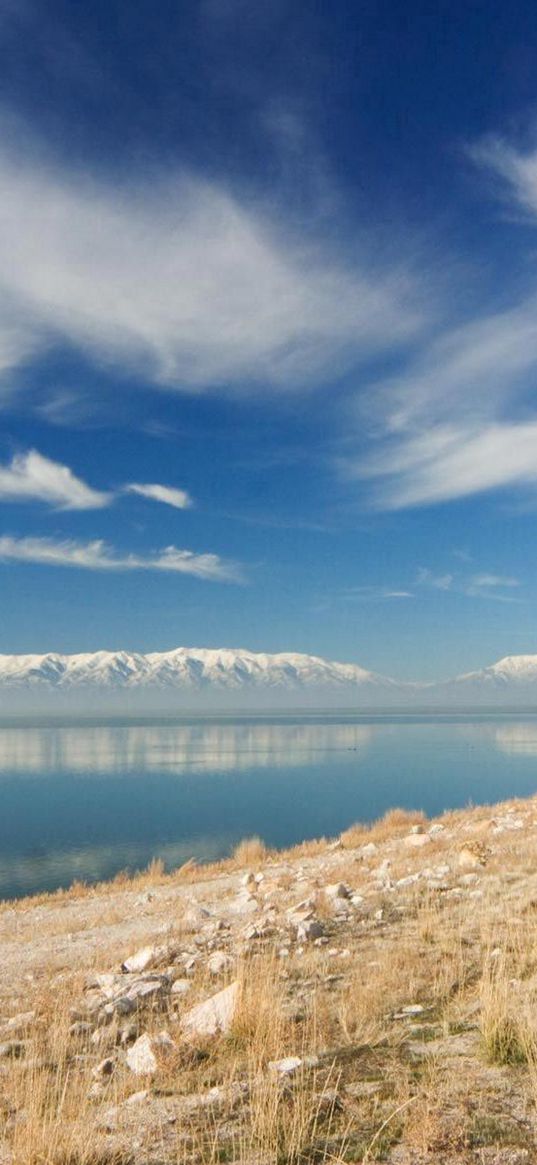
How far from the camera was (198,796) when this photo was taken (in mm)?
61625

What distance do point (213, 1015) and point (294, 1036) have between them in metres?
0.88

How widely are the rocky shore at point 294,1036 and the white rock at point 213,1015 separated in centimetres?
3

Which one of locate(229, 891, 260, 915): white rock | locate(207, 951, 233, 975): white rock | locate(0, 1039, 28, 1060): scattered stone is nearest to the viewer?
locate(0, 1039, 28, 1060): scattered stone

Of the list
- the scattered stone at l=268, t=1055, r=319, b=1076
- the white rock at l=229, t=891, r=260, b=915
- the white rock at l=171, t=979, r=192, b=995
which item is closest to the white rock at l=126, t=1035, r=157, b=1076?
the scattered stone at l=268, t=1055, r=319, b=1076

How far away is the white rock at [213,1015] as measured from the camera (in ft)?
22.5

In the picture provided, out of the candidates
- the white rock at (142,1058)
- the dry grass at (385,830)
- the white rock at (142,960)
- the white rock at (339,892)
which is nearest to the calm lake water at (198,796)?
the dry grass at (385,830)

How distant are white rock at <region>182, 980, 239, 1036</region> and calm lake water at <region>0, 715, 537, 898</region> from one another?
23.9 metres

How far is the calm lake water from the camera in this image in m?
38.0

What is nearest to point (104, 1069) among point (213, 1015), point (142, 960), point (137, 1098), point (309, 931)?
point (137, 1098)

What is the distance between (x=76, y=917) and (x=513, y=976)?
538 inches

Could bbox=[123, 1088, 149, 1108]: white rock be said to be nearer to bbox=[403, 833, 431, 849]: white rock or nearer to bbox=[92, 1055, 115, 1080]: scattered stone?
bbox=[92, 1055, 115, 1080]: scattered stone

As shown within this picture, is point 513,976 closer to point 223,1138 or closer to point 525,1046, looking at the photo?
point 525,1046

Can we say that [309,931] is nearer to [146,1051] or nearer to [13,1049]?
[13,1049]

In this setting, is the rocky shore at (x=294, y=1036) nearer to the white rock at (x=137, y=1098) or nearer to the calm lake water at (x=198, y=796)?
the white rock at (x=137, y=1098)
